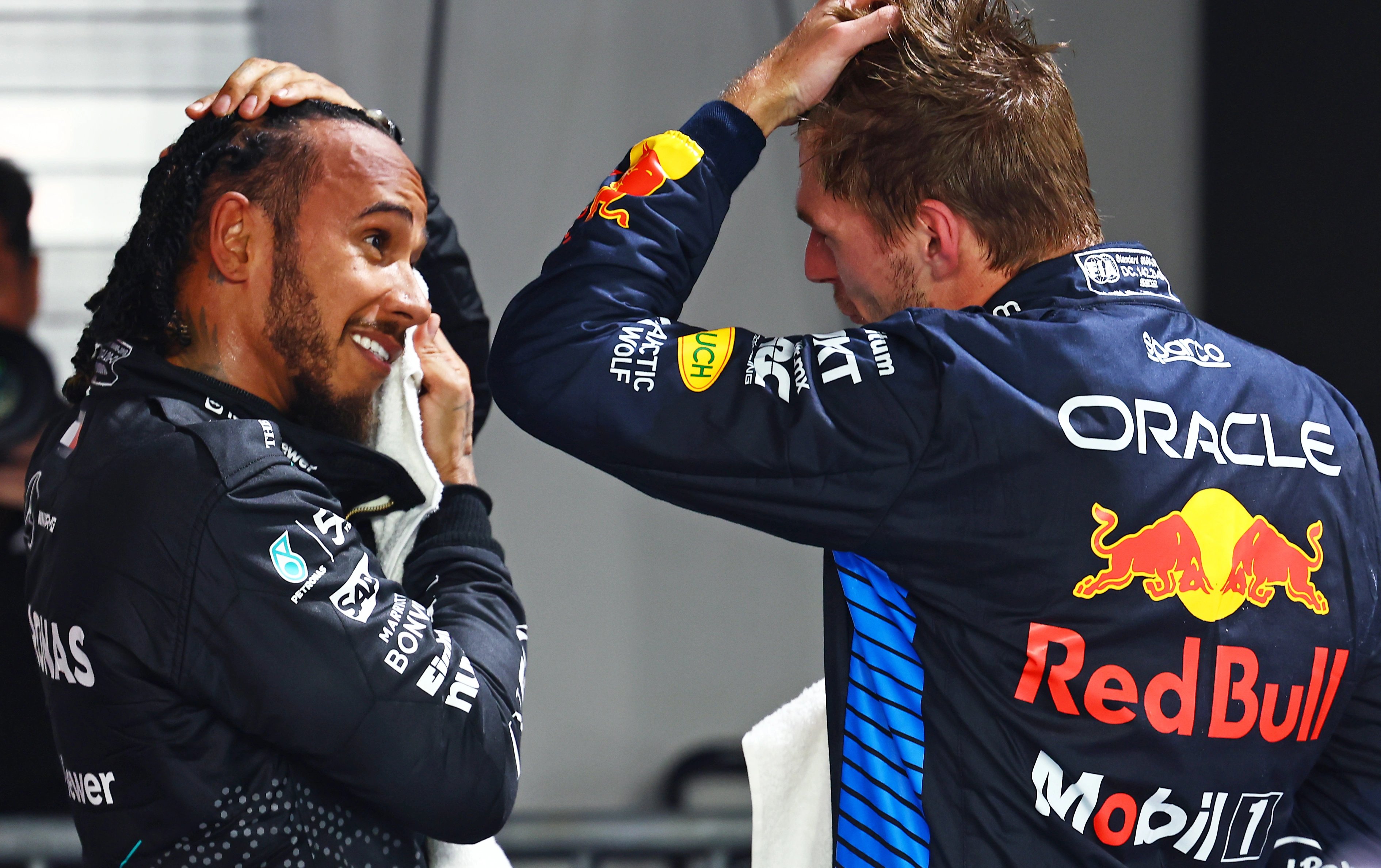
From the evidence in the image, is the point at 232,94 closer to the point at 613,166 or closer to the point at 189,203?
the point at 189,203

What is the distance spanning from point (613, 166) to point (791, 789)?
1.25m

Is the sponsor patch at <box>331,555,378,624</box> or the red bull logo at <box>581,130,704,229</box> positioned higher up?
the red bull logo at <box>581,130,704,229</box>

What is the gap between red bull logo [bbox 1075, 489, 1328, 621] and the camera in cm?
65

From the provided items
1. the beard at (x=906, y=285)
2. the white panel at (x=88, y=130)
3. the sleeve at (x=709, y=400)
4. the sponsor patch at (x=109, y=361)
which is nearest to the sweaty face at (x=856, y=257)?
the beard at (x=906, y=285)

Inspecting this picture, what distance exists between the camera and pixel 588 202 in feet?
6.21

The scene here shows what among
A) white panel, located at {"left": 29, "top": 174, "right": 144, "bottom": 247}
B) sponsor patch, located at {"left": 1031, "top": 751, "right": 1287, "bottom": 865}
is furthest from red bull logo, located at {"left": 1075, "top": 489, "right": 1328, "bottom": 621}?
white panel, located at {"left": 29, "top": 174, "right": 144, "bottom": 247}

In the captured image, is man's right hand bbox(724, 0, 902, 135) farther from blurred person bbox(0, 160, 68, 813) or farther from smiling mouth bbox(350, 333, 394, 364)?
blurred person bbox(0, 160, 68, 813)

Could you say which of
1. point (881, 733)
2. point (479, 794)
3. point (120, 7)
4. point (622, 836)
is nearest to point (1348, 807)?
point (881, 733)

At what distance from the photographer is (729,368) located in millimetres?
681

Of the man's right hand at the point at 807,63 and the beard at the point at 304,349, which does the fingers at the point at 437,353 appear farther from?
the man's right hand at the point at 807,63

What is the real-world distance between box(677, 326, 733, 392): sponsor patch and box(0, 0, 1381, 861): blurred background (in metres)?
1.16

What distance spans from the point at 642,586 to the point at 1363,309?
114 cm

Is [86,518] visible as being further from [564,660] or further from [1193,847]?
[564,660]

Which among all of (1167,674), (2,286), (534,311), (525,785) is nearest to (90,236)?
(2,286)
